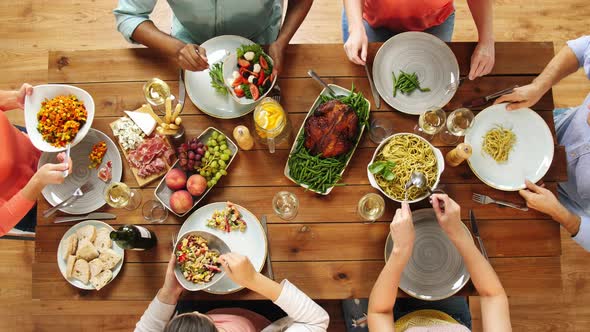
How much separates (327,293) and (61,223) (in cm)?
122

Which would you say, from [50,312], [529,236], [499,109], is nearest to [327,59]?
[499,109]

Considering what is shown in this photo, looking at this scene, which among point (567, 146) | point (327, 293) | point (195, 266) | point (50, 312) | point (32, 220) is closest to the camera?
point (195, 266)

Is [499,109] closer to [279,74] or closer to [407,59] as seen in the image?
[407,59]

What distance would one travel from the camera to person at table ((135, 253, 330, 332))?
151 centimetres

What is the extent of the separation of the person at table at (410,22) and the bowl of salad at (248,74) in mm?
383

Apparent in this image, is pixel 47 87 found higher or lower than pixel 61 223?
higher

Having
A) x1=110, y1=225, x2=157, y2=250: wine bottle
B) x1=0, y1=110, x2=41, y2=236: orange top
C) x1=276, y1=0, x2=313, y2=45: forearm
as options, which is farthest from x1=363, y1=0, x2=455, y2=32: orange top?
x1=0, y1=110, x2=41, y2=236: orange top

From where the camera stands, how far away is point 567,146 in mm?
1989

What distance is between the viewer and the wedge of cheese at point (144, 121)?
1.78 metres

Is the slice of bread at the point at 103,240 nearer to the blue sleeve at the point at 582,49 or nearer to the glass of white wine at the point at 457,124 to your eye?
the glass of white wine at the point at 457,124

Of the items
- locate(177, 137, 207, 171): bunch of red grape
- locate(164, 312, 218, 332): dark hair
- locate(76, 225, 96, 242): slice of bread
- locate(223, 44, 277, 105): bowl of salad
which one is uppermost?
locate(223, 44, 277, 105): bowl of salad

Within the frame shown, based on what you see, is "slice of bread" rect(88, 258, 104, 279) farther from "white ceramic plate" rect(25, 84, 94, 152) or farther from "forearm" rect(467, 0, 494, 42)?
"forearm" rect(467, 0, 494, 42)

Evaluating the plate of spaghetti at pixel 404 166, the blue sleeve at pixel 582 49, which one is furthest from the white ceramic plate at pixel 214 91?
the blue sleeve at pixel 582 49

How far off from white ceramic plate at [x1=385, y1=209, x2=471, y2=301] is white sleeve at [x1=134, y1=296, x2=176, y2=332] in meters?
0.96
